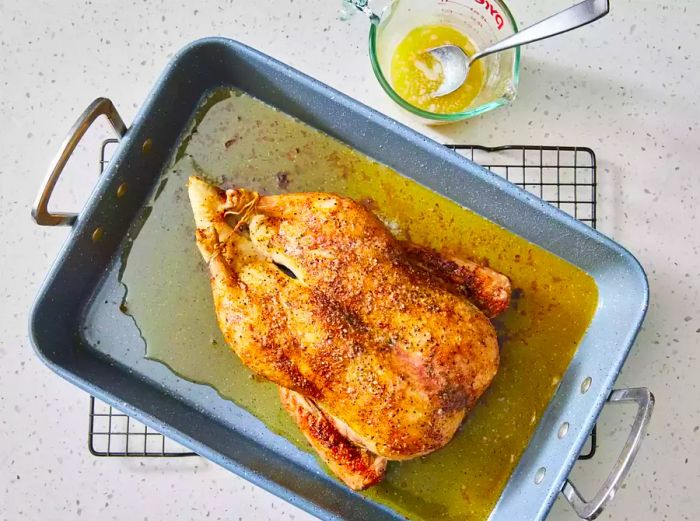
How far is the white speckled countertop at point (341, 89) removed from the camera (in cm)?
211

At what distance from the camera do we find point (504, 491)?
2.00 meters

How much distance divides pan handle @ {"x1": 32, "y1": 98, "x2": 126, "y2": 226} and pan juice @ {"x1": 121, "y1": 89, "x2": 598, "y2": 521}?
0.31 meters

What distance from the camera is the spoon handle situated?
1718 mm

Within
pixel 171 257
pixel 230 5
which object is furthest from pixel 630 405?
pixel 230 5

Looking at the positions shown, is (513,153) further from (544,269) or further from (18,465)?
(18,465)

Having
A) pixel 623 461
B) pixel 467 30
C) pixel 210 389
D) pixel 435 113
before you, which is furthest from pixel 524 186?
pixel 210 389

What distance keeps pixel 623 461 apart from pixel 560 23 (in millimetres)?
972

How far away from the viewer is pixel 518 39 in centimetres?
186

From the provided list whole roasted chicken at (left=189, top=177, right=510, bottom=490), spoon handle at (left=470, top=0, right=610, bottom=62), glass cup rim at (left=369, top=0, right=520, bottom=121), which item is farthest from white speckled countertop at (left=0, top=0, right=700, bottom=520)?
whole roasted chicken at (left=189, top=177, right=510, bottom=490)

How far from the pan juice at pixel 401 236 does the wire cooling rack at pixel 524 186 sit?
0.16 metres

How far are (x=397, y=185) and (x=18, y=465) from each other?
1265mm

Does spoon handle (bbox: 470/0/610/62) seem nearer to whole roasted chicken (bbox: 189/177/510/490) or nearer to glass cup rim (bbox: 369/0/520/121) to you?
glass cup rim (bbox: 369/0/520/121)

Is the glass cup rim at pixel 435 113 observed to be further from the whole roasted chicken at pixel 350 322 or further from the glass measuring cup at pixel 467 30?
the whole roasted chicken at pixel 350 322

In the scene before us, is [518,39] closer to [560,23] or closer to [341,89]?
[560,23]
